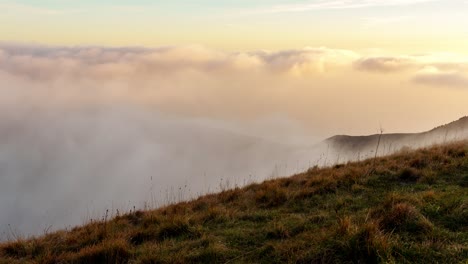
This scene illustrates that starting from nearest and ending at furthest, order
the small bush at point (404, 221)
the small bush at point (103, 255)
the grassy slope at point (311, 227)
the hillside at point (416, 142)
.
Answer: the grassy slope at point (311, 227), the small bush at point (404, 221), the small bush at point (103, 255), the hillside at point (416, 142)

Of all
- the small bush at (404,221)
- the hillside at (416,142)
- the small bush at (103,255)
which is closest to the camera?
the small bush at (404,221)

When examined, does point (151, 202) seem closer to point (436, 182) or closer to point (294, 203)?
point (294, 203)

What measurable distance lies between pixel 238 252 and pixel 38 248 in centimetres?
395

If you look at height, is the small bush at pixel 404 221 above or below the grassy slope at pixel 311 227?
above

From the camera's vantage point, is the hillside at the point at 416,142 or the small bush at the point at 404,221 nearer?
the small bush at the point at 404,221

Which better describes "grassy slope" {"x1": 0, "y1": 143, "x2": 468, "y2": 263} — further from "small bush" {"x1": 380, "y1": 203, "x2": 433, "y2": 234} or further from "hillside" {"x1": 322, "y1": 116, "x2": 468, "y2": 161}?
"hillside" {"x1": 322, "y1": 116, "x2": 468, "y2": 161}

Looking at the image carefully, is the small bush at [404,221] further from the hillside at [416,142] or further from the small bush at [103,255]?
the hillside at [416,142]

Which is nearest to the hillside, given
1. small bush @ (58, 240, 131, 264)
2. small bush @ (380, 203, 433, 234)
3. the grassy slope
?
the grassy slope

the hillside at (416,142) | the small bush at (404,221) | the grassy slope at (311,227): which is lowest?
the hillside at (416,142)

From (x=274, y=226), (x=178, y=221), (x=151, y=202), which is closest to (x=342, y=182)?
(x=274, y=226)

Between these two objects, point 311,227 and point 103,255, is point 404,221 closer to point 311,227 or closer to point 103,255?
point 311,227

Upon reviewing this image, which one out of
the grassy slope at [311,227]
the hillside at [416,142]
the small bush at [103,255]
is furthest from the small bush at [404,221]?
the hillside at [416,142]

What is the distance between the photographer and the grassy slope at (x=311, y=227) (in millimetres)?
4879

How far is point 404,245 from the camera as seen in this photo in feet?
16.1
